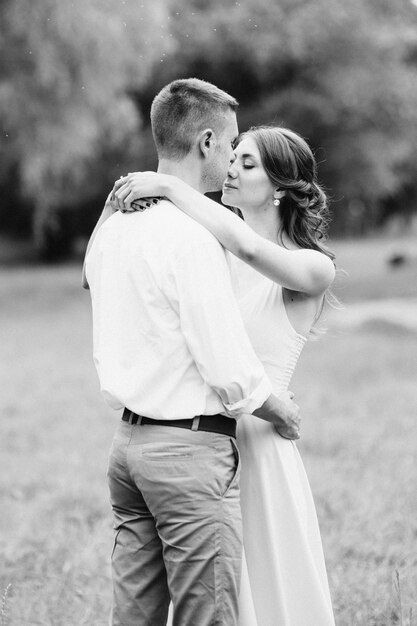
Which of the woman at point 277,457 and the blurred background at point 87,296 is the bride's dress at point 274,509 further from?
the blurred background at point 87,296

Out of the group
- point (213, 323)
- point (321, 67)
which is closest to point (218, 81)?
point (321, 67)

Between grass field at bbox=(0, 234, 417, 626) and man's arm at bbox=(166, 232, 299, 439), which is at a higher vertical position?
man's arm at bbox=(166, 232, 299, 439)

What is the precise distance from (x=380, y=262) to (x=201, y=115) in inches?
1018

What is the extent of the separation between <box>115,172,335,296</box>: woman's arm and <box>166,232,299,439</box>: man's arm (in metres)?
0.08

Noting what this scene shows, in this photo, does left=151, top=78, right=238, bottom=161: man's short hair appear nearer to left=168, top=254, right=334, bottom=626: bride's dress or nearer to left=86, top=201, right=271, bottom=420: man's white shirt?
left=86, top=201, right=271, bottom=420: man's white shirt

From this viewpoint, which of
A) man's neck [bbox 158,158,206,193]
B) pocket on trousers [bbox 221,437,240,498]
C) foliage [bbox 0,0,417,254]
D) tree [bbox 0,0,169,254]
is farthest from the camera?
foliage [bbox 0,0,417,254]

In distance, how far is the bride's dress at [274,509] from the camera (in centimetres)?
275

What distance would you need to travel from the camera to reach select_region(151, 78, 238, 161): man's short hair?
257 centimetres

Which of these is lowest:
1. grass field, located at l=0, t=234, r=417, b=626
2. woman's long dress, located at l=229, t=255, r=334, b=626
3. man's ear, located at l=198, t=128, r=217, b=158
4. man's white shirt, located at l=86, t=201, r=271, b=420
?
grass field, located at l=0, t=234, r=417, b=626

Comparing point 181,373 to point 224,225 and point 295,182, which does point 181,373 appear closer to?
point 224,225

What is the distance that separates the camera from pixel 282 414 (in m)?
2.64

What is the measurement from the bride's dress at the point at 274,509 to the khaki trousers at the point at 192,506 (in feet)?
0.63

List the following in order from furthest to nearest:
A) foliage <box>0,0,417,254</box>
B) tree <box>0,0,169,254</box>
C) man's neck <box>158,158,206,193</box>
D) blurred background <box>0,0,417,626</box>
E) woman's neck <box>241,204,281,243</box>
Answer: foliage <box>0,0,417,254</box> < tree <box>0,0,169,254</box> < blurred background <box>0,0,417,626</box> < woman's neck <box>241,204,281,243</box> < man's neck <box>158,158,206,193</box>

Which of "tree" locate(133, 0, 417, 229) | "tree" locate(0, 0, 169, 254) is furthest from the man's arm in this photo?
"tree" locate(133, 0, 417, 229)
